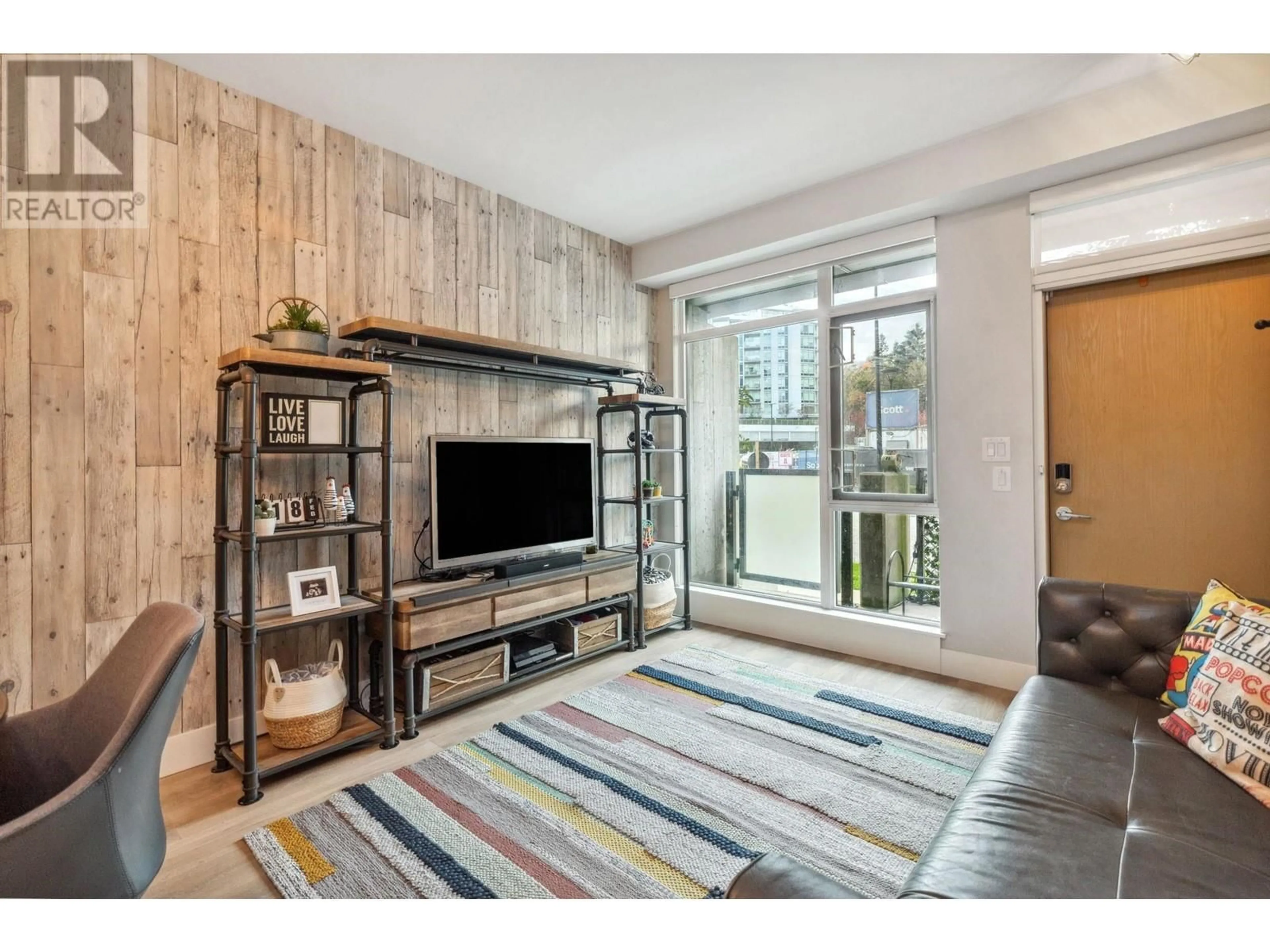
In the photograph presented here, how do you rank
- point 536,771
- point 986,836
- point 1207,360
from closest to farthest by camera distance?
point 986,836 < point 536,771 < point 1207,360

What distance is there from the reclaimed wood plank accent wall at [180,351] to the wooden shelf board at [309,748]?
0.67 feet

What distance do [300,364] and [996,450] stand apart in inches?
129

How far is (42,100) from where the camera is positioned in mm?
2053

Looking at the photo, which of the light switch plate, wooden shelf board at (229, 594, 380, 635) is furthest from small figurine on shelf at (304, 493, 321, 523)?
the light switch plate

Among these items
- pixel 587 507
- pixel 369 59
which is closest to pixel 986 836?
pixel 587 507

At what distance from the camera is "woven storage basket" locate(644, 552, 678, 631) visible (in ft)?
12.7

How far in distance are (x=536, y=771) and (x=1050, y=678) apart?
1832 mm

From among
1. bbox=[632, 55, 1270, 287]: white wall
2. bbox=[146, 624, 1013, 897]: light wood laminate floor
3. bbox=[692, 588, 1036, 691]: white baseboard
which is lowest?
bbox=[146, 624, 1013, 897]: light wood laminate floor

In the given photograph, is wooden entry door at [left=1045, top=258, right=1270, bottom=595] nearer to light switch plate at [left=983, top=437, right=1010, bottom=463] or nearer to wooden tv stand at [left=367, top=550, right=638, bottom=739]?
light switch plate at [left=983, top=437, right=1010, bottom=463]

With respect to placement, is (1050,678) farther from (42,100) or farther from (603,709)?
(42,100)

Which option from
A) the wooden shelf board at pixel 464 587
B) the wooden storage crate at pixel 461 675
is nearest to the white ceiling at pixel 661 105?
the wooden shelf board at pixel 464 587

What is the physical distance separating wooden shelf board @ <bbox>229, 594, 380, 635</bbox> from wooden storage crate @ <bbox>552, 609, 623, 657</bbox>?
114cm

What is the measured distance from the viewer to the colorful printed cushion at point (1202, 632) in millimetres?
1622

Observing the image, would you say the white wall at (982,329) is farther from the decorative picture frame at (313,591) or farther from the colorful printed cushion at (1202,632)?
the decorative picture frame at (313,591)
